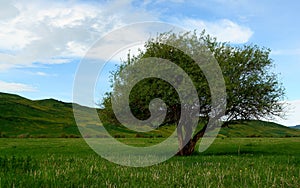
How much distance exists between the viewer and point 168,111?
33.8 meters

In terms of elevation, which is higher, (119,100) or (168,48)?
(168,48)

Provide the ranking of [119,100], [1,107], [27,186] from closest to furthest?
[27,186] → [119,100] → [1,107]

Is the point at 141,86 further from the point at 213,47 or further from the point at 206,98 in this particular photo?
the point at 213,47

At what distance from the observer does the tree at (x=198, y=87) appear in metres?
31.7

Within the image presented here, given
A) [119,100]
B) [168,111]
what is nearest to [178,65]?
[168,111]

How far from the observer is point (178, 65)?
3191 cm

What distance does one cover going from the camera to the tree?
31688 millimetres

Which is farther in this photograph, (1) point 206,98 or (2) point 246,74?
(2) point 246,74

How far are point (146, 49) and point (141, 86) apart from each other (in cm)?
570

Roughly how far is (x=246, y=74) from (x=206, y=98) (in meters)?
6.96

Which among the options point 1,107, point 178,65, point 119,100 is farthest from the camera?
point 1,107

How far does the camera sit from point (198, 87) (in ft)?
102

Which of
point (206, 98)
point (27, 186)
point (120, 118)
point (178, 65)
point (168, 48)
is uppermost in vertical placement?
point (168, 48)

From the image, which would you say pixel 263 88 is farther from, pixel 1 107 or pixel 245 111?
pixel 1 107
